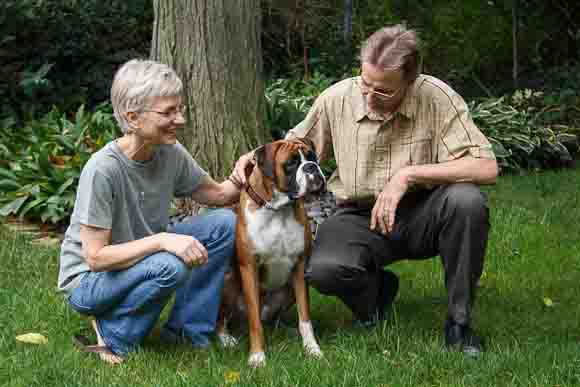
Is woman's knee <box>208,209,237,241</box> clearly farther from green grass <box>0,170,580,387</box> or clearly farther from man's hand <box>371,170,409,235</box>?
man's hand <box>371,170,409,235</box>

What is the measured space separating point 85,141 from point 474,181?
434cm

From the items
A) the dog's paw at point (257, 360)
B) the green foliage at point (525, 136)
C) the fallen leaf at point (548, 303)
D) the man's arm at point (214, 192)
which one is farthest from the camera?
the green foliage at point (525, 136)

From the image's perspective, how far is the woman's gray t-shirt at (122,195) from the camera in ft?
11.7

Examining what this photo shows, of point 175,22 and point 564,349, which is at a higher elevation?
point 175,22

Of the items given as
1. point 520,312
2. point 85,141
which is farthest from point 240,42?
point 520,312

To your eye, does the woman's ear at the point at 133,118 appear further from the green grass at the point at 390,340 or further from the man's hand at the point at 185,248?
the green grass at the point at 390,340

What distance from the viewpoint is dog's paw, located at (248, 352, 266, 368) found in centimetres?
368

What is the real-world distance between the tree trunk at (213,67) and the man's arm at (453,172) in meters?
2.56

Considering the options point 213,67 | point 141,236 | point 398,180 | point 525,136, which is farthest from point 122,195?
point 525,136

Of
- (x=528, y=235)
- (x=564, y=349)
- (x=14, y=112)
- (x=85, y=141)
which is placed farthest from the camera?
(x=14, y=112)

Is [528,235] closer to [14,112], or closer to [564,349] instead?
[564,349]

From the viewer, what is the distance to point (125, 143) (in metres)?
3.74

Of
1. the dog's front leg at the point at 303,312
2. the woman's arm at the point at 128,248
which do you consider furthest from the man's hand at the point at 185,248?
the dog's front leg at the point at 303,312

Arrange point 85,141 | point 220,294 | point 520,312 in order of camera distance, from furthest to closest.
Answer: point 85,141 < point 520,312 < point 220,294
